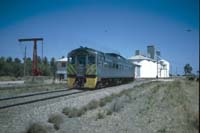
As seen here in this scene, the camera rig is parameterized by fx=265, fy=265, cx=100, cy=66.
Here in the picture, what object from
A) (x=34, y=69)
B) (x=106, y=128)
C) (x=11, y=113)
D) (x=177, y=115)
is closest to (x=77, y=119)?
(x=106, y=128)

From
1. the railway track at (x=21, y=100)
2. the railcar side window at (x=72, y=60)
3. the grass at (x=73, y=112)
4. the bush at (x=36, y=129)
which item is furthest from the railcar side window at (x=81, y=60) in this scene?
the bush at (x=36, y=129)

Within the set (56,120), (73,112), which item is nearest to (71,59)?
(73,112)

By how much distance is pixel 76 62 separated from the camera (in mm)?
24250

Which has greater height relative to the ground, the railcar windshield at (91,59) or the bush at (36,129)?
the railcar windshield at (91,59)

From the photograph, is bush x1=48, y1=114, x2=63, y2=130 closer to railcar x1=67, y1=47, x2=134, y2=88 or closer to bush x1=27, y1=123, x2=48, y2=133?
bush x1=27, y1=123, x2=48, y2=133

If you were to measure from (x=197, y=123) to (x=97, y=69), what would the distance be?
49.6 ft

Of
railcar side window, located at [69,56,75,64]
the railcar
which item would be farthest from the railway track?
railcar side window, located at [69,56,75,64]

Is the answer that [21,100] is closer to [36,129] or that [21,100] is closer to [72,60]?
[36,129]

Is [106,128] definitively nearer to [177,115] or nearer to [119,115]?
[119,115]

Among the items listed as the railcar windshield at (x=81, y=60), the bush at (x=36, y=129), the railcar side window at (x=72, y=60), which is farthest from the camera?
the railcar side window at (x=72, y=60)

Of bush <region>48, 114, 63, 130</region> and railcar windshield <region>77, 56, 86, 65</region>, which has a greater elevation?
railcar windshield <region>77, 56, 86, 65</region>

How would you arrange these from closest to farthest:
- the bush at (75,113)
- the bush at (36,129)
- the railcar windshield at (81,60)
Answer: the bush at (36,129), the bush at (75,113), the railcar windshield at (81,60)

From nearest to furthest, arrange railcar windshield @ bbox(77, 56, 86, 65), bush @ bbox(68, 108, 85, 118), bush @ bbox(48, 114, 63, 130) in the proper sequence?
bush @ bbox(48, 114, 63, 130), bush @ bbox(68, 108, 85, 118), railcar windshield @ bbox(77, 56, 86, 65)

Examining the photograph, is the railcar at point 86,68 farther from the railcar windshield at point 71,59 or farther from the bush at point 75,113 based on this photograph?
the bush at point 75,113
